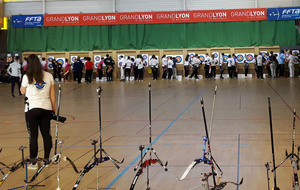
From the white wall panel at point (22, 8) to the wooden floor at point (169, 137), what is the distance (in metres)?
19.4

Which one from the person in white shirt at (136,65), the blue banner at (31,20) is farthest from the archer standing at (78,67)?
the blue banner at (31,20)

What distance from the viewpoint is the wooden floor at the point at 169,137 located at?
6.54 meters

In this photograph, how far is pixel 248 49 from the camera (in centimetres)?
3431

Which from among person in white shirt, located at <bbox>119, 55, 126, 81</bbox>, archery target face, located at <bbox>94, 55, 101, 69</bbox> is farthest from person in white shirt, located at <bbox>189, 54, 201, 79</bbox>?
archery target face, located at <bbox>94, 55, 101, 69</bbox>

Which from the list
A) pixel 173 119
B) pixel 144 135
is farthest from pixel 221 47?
pixel 144 135

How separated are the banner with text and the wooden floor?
653 inches

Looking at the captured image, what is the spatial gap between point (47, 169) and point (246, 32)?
93.6 feet

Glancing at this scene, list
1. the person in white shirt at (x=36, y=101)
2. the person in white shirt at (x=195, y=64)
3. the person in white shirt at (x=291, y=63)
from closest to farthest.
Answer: the person in white shirt at (x=36, y=101) → the person in white shirt at (x=291, y=63) → the person in white shirt at (x=195, y=64)

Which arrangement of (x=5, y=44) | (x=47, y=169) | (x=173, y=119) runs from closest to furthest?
(x=47, y=169)
(x=173, y=119)
(x=5, y=44)

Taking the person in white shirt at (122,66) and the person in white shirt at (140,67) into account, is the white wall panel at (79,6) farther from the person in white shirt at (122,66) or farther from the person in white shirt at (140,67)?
the person in white shirt at (140,67)

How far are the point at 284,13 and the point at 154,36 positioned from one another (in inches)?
365

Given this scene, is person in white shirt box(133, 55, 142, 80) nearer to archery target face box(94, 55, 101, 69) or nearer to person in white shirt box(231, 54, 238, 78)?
archery target face box(94, 55, 101, 69)

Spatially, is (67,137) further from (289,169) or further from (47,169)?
(289,169)

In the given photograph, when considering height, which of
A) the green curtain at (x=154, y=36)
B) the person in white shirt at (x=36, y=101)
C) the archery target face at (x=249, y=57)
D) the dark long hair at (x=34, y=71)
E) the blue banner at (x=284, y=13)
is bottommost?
the person in white shirt at (x=36, y=101)
